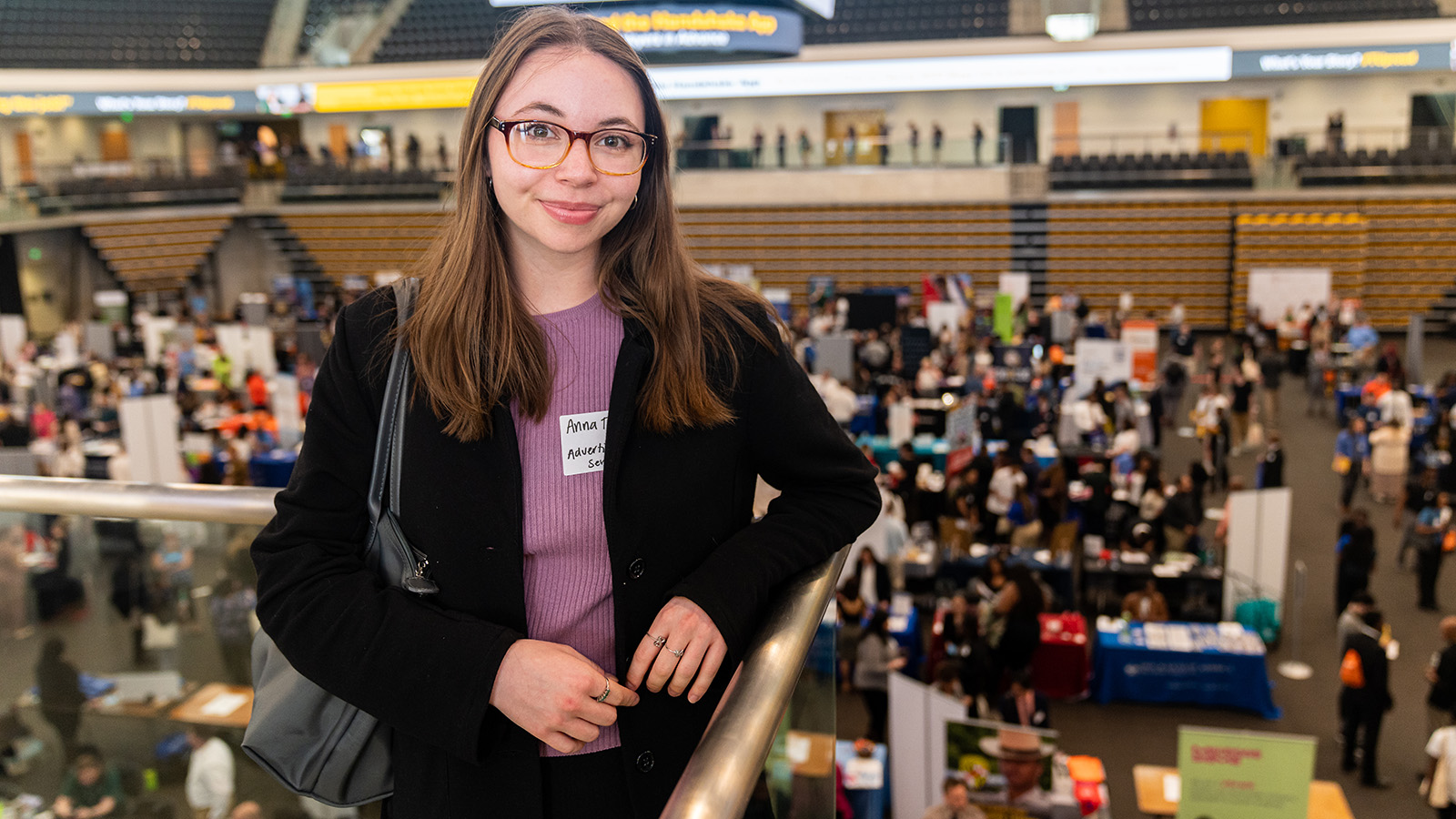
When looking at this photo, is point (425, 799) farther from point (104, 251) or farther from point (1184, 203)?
point (104, 251)

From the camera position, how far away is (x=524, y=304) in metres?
1.40

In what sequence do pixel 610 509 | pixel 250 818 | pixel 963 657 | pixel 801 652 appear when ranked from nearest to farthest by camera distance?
pixel 801 652
pixel 610 509
pixel 250 818
pixel 963 657

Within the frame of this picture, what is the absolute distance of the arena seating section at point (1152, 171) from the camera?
65.5 ft

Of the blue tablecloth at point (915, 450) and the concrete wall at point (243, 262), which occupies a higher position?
the concrete wall at point (243, 262)

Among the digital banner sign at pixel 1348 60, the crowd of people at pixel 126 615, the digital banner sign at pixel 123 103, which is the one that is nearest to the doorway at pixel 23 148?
the digital banner sign at pixel 123 103

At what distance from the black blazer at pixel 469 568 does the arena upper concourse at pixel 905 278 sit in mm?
272

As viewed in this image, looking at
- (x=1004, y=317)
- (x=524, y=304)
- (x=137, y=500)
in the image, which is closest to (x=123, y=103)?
(x=1004, y=317)

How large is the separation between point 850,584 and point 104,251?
71.1 feet

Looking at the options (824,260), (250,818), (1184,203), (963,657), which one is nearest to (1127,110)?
(1184,203)

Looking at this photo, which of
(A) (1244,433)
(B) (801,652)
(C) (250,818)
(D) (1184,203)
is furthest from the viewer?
(D) (1184,203)

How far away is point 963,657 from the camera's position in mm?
7504

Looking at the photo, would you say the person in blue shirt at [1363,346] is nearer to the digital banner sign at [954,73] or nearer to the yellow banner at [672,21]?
the digital banner sign at [954,73]

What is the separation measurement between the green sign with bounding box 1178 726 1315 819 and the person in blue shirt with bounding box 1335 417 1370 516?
6.08 meters

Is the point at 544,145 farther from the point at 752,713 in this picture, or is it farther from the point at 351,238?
the point at 351,238
